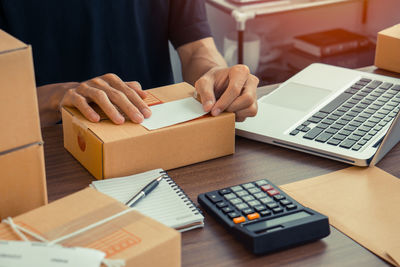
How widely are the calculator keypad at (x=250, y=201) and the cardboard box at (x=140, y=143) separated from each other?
0.47 feet

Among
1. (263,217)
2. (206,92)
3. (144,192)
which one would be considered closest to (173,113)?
(206,92)

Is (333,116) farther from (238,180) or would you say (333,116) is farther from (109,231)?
(109,231)

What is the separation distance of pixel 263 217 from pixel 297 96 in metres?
0.51

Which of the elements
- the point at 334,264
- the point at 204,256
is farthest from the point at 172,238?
the point at 334,264

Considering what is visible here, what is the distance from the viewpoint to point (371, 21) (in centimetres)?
319

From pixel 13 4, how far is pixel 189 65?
0.52 meters

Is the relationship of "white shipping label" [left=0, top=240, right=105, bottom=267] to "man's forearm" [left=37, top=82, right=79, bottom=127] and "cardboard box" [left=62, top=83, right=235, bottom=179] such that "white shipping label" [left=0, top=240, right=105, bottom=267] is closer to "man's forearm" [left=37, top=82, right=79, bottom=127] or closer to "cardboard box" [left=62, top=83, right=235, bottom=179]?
"cardboard box" [left=62, top=83, right=235, bottom=179]

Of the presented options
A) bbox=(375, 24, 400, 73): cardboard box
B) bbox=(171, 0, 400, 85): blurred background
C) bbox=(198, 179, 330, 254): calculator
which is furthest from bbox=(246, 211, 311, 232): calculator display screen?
bbox=(171, 0, 400, 85): blurred background

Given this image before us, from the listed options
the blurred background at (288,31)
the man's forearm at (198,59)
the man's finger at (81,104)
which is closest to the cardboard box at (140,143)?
the man's finger at (81,104)

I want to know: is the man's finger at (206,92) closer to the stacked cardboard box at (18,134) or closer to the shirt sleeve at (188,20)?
the stacked cardboard box at (18,134)

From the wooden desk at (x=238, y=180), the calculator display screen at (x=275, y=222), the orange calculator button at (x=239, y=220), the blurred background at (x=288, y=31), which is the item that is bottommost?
the blurred background at (x=288, y=31)

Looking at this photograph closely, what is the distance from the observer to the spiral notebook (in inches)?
32.9

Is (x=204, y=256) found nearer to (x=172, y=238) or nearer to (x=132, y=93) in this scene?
(x=172, y=238)

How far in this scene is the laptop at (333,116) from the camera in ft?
3.45
